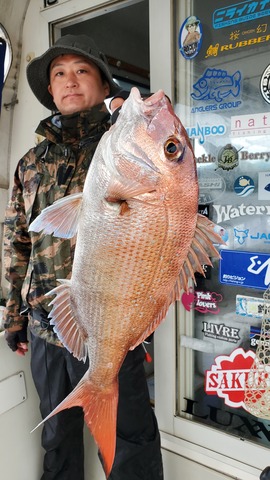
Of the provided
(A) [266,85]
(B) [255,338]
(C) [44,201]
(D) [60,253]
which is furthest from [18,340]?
(A) [266,85]

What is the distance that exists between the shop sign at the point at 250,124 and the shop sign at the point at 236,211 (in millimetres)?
386

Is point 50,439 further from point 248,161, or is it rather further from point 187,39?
point 187,39

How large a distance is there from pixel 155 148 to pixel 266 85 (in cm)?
136

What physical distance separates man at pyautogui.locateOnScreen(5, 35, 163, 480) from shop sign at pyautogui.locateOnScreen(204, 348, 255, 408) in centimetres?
43

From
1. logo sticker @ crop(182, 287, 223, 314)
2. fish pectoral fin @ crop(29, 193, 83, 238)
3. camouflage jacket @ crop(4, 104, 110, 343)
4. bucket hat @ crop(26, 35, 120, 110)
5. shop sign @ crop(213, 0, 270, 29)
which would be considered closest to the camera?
fish pectoral fin @ crop(29, 193, 83, 238)

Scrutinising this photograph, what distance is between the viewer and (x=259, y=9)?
2225mm

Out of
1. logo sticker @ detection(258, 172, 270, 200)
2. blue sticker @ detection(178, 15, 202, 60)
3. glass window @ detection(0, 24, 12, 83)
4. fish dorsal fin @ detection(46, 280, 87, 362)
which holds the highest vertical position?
glass window @ detection(0, 24, 12, 83)

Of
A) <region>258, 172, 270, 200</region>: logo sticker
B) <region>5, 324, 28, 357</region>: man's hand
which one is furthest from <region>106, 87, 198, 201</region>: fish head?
<region>5, 324, 28, 357</region>: man's hand

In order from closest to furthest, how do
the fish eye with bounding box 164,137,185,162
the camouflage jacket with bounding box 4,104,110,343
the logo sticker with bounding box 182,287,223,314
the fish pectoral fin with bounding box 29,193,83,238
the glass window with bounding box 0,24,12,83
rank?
the fish eye with bounding box 164,137,185,162 → the fish pectoral fin with bounding box 29,193,83,238 → the camouflage jacket with bounding box 4,104,110,343 → the logo sticker with bounding box 182,287,223,314 → the glass window with bounding box 0,24,12,83

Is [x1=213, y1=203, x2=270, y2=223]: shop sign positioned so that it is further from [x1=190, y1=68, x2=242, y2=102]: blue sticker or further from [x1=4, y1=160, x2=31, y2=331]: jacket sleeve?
[x1=4, y1=160, x2=31, y2=331]: jacket sleeve

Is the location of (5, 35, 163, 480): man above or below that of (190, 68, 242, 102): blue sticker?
below

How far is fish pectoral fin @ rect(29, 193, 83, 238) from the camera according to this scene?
4.27ft

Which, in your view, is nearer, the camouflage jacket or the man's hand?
the camouflage jacket

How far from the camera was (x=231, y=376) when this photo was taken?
8.02 ft
